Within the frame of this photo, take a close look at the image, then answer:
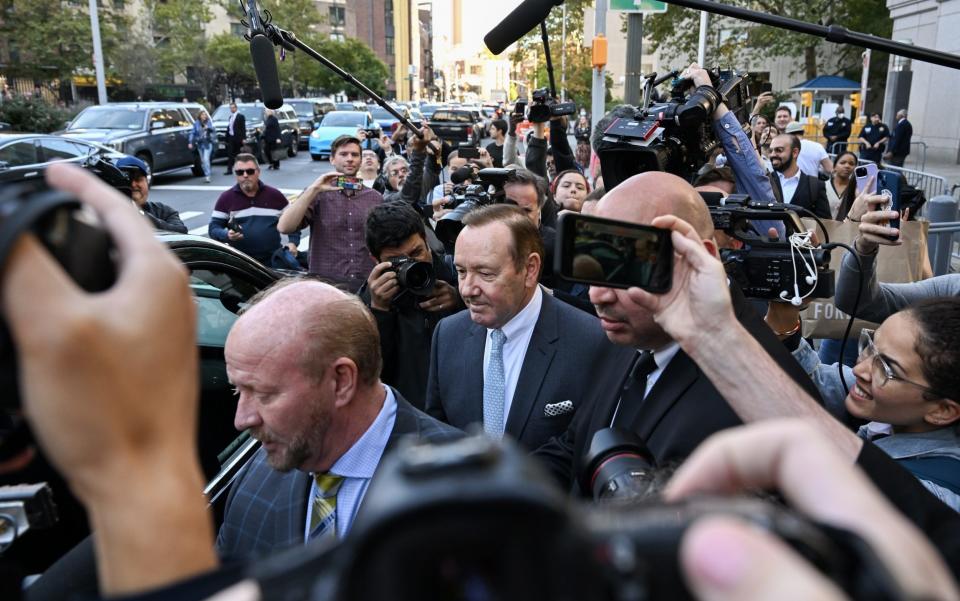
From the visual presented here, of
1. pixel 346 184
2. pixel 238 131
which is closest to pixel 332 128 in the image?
pixel 238 131

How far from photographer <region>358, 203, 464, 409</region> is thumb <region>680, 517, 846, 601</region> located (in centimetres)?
310

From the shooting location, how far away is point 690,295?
150 centimetres

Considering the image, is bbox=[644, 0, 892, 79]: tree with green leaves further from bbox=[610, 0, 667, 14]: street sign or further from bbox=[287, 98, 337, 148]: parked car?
bbox=[610, 0, 667, 14]: street sign

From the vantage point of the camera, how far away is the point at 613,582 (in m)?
0.55

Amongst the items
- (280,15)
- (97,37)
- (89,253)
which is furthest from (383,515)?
(280,15)

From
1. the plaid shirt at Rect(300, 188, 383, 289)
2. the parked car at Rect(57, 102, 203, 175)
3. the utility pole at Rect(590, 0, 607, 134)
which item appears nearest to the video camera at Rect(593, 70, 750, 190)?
the plaid shirt at Rect(300, 188, 383, 289)

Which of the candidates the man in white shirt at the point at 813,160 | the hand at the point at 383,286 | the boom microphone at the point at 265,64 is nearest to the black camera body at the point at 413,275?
the hand at the point at 383,286

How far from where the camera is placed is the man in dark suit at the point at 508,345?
304 cm

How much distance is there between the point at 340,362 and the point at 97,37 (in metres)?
26.0

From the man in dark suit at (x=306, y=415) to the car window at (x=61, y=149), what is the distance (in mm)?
12904

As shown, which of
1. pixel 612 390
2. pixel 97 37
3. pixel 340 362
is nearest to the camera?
pixel 340 362

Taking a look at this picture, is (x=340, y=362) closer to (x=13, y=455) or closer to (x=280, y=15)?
(x=13, y=455)

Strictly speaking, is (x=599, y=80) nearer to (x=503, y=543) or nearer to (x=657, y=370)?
(x=657, y=370)

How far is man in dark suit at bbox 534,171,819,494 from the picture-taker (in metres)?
1.88
